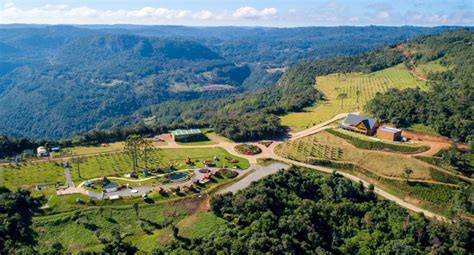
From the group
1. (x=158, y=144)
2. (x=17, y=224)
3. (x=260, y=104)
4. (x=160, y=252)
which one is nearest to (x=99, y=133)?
(x=158, y=144)

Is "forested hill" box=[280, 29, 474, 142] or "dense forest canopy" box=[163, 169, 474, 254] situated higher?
"forested hill" box=[280, 29, 474, 142]

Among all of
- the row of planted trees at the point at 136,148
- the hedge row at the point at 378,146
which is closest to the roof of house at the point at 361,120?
the hedge row at the point at 378,146

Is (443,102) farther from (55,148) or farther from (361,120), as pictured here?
(55,148)

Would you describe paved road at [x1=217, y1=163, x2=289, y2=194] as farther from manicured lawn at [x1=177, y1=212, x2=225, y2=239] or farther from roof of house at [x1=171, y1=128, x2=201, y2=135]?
roof of house at [x1=171, y1=128, x2=201, y2=135]

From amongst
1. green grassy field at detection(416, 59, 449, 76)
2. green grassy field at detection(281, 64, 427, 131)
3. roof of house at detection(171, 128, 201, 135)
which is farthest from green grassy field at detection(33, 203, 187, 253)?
green grassy field at detection(416, 59, 449, 76)

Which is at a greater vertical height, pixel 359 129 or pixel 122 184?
pixel 359 129

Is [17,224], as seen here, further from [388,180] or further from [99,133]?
[388,180]
